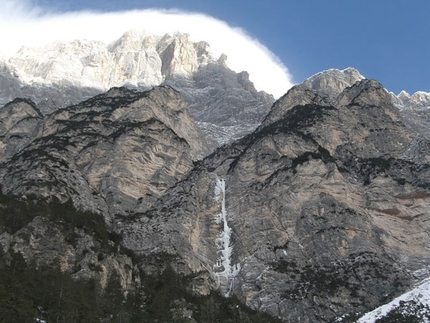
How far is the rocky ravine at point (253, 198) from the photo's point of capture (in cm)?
10656

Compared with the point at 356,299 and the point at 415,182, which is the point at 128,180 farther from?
the point at 415,182

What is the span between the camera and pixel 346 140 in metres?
153

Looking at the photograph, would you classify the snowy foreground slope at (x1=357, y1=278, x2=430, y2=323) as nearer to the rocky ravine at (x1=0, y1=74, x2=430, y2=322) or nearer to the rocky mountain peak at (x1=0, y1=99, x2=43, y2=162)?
the rocky ravine at (x1=0, y1=74, x2=430, y2=322)

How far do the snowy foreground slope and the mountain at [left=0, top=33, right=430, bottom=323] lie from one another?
36 cm

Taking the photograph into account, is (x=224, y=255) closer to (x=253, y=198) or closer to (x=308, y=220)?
(x=253, y=198)

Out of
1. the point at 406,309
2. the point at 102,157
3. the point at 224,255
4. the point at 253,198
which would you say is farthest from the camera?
the point at 253,198

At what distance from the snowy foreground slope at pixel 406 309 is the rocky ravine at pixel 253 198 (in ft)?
13.9

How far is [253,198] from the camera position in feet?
437

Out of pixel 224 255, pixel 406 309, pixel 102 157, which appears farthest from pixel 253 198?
pixel 406 309

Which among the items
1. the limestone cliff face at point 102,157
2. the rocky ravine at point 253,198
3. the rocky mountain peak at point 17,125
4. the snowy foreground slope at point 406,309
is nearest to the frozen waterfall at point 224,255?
the rocky ravine at point 253,198

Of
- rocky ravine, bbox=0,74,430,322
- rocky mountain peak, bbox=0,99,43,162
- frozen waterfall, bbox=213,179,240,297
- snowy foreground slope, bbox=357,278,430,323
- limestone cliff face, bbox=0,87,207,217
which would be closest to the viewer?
snowy foreground slope, bbox=357,278,430,323

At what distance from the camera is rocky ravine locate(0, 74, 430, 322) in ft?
350

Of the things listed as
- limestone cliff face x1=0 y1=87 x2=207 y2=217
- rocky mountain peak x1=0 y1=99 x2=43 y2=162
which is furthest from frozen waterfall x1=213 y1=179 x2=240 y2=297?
rocky mountain peak x1=0 y1=99 x2=43 y2=162

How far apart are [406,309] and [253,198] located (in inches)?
1781
